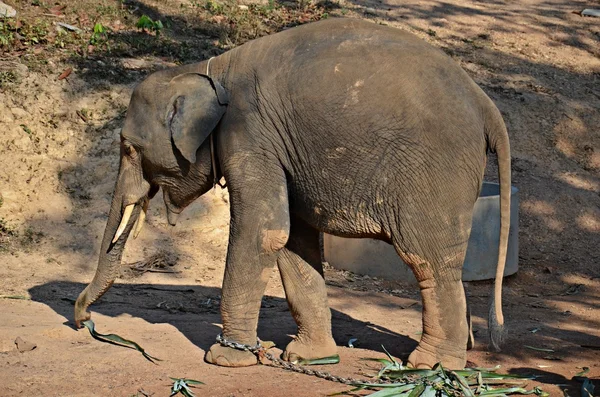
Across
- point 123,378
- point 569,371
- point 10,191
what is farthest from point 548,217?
point 123,378

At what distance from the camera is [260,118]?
5.76m

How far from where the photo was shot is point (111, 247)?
643cm

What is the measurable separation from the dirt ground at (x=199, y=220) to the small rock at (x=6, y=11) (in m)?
0.28

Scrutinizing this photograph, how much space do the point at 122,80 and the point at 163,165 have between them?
5.61m

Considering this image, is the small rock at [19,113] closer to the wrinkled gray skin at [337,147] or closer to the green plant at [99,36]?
the green plant at [99,36]

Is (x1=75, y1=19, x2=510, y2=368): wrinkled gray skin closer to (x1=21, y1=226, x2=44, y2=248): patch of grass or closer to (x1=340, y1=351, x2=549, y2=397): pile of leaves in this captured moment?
(x1=340, y1=351, x2=549, y2=397): pile of leaves

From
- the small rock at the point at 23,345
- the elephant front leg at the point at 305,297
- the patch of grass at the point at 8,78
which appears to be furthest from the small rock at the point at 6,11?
the elephant front leg at the point at 305,297

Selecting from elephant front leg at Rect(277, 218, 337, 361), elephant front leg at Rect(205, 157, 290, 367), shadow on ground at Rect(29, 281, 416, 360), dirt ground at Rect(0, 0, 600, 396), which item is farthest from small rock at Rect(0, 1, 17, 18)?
elephant front leg at Rect(205, 157, 290, 367)

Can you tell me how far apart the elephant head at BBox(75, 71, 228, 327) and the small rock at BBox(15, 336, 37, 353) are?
451mm

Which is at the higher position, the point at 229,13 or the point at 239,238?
the point at 229,13

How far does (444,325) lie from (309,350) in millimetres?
993

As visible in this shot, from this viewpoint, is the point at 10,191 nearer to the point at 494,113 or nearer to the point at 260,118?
the point at 260,118

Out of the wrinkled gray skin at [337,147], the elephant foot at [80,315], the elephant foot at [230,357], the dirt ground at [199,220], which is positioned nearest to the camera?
the wrinkled gray skin at [337,147]

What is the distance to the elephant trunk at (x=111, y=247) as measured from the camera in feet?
20.8
